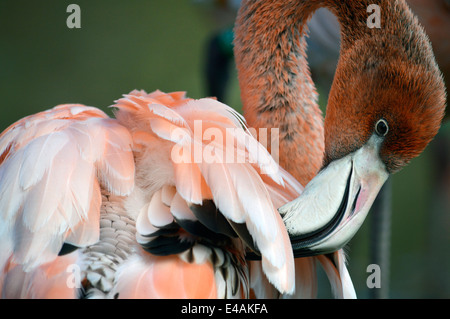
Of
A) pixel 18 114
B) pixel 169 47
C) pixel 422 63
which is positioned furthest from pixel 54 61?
pixel 422 63

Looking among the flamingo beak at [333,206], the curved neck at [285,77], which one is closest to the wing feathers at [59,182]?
the flamingo beak at [333,206]

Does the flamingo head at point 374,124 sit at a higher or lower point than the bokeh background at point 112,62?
lower

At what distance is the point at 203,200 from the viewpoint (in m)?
1.13

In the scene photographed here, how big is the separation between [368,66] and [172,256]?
76cm

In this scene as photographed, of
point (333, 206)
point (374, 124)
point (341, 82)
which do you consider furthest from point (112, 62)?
point (333, 206)

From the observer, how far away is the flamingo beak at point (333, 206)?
4.10 ft

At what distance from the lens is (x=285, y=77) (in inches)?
66.7

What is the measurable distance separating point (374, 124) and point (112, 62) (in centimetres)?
418

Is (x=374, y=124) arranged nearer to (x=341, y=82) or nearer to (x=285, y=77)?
(x=341, y=82)

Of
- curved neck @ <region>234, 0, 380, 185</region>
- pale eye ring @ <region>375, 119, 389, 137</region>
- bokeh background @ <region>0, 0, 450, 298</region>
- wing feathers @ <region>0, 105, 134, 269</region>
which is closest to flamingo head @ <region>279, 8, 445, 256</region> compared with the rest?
pale eye ring @ <region>375, 119, 389, 137</region>

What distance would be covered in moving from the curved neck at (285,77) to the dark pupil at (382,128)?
0.26 m

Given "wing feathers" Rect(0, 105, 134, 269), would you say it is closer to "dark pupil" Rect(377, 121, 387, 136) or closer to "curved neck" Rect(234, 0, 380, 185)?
"curved neck" Rect(234, 0, 380, 185)

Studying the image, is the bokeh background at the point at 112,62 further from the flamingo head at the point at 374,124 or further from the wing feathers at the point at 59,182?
the wing feathers at the point at 59,182

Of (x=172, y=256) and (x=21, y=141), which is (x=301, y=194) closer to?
(x=172, y=256)
